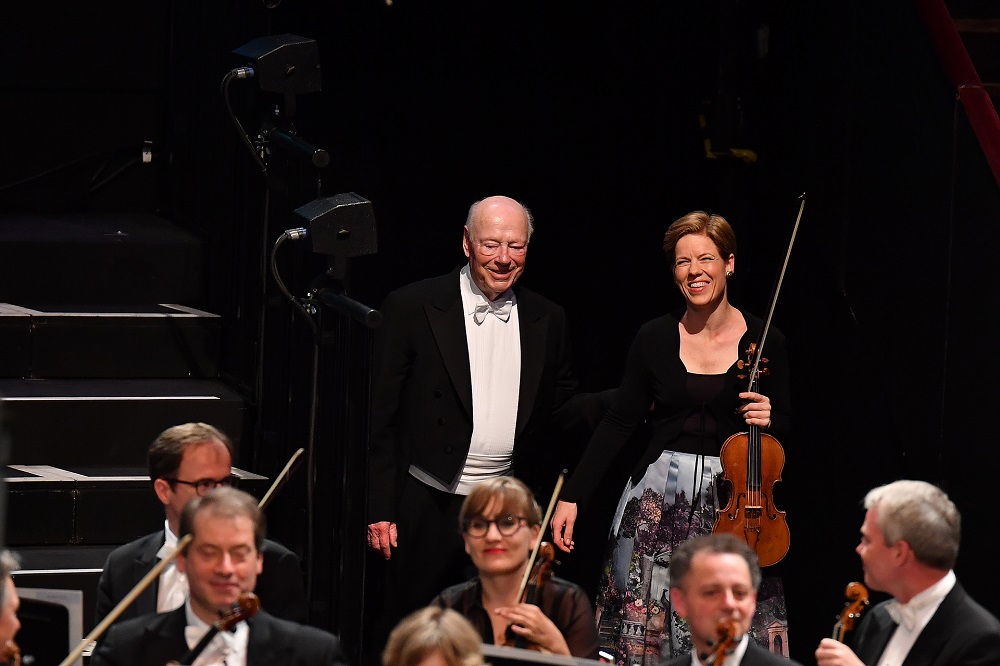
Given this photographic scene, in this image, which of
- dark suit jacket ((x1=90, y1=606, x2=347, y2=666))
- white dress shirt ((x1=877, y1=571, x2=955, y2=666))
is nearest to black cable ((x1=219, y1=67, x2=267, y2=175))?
dark suit jacket ((x1=90, y1=606, x2=347, y2=666))

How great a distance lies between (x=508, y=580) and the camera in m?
3.61

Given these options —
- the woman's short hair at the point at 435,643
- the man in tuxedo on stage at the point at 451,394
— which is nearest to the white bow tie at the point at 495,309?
the man in tuxedo on stage at the point at 451,394

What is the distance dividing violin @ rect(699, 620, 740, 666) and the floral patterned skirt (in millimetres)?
1265

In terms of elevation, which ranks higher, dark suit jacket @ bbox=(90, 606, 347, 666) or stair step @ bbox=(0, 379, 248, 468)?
stair step @ bbox=(0, 379, 248, 468)

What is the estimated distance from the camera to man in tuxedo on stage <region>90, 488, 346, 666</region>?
126 inches

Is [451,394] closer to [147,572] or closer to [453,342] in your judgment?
[453,342]

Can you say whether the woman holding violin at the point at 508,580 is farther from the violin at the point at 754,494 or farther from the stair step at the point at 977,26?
the stair step at the point at 977,26

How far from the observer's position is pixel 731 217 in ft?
17.8

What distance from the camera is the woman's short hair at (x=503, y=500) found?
359 cm

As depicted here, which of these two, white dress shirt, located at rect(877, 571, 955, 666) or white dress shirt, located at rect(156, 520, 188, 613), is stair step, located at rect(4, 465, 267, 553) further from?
white dress shirt, located at rect(877, 571, 955, 666)

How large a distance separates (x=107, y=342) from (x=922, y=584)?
282 cm

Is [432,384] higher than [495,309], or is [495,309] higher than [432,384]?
[495,309]

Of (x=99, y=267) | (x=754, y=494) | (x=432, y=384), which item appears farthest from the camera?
(x=99, y=267)

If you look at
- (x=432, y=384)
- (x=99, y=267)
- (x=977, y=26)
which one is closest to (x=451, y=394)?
(x=432, y=384)
